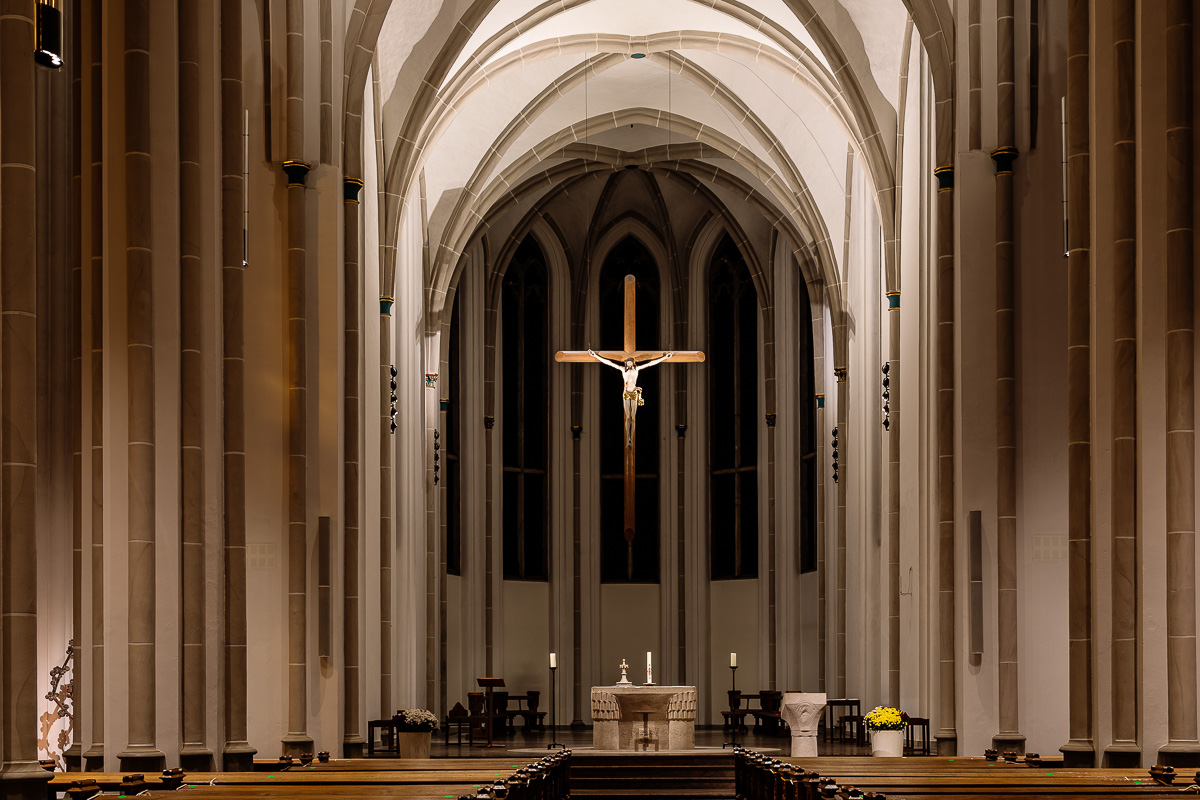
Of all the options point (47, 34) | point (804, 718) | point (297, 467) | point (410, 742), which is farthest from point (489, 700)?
point (47, 34)

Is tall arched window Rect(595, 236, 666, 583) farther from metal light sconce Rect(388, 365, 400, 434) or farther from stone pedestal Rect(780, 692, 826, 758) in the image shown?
stone pedestal Rect(780, 692, 826, 758)

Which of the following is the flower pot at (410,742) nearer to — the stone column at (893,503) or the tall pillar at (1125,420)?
the stone column at (893,503)

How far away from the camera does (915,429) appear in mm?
16656

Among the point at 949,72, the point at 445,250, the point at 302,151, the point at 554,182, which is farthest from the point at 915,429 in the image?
the point at 554,182

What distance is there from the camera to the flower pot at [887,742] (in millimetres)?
14719

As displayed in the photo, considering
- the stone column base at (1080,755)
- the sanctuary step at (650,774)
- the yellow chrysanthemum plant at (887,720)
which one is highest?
the stone column base at (1080,755)

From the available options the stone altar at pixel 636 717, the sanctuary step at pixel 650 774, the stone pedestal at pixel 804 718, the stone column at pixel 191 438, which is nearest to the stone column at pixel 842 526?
the stone pedestal at pixel 804 718

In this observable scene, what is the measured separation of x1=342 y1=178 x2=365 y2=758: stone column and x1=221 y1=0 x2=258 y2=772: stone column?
2879 mm

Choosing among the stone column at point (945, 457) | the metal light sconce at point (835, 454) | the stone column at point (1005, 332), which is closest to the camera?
the stone column at point (1005, 332)

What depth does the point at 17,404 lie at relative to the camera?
7.12m

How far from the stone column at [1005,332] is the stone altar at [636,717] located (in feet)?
16.1

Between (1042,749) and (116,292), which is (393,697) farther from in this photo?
(116,292)

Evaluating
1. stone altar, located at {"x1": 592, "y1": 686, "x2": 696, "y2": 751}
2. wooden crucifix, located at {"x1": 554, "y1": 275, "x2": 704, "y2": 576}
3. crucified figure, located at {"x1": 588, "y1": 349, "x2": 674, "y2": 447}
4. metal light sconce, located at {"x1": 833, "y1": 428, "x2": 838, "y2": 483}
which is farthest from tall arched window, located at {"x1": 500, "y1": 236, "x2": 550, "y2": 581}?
stone altar, located at {"x1": 592, "y1": 686, "x2": 696, "y2": 751}

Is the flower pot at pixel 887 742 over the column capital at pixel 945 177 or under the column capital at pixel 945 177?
under
